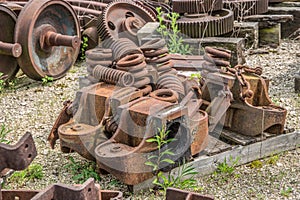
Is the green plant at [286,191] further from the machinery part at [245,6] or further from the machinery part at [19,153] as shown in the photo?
the machinery part at [245,6]

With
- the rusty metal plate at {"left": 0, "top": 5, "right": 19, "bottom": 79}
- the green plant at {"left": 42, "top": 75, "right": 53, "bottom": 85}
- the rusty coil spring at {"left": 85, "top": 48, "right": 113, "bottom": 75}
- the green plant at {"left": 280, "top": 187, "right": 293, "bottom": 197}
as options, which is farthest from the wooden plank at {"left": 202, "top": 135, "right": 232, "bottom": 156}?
the rusty metal plate at {"left": 0, "top": 5, "right": 19, "bottom": 79}

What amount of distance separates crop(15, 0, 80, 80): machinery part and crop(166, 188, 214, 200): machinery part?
12.8 feet

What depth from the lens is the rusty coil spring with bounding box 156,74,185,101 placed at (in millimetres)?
3742

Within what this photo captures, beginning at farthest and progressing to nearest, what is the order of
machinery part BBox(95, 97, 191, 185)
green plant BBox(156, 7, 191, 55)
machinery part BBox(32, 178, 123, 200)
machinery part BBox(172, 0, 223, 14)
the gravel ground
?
machinery part BBox(172, 0, 223, 14) → green plant BBox(156, 7, 191, 55) → the gravel ground → machinery part BBox(95, 97, 191, 185) → machinery part BBox(32, 178, 123, 200)

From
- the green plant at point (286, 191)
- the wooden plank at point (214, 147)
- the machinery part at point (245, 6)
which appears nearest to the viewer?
the green plant at point (286, 191)

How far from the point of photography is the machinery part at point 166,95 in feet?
11.5

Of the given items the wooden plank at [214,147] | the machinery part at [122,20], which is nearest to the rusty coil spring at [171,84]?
the wooden plank at [214,147]

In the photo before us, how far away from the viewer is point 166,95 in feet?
11.9

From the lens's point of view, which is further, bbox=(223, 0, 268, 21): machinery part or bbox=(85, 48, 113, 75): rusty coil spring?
bbox=(223, 0, 268, 21): machinery part

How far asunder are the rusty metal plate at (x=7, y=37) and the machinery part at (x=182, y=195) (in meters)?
4.05

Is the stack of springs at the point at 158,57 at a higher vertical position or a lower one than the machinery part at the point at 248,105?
higher

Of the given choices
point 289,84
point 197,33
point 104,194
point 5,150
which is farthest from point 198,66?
point 5,150

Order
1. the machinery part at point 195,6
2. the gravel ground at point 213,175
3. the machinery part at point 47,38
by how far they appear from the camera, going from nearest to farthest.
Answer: the gravel ground at point 213,175 < the machinery part at point 47,38 < the machinery part at point 195,6

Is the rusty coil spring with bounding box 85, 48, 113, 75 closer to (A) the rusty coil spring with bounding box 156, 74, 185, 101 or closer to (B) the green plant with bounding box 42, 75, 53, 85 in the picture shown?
(A) the rusty coil spring with bounding box 156, 74, 185, 101
